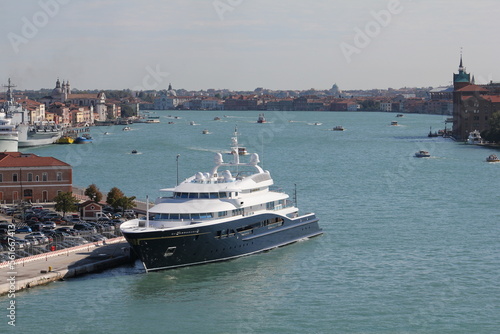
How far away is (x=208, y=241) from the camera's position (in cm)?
1948

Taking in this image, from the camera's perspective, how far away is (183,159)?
48.7 metres

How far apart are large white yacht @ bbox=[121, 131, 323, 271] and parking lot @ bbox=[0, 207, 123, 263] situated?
6.21 ft

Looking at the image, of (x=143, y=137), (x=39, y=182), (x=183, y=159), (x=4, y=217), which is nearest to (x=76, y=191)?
(x=39, y=182)

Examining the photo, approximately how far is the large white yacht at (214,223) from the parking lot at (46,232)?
6.21 ft

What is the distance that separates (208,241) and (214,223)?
15.9 inches

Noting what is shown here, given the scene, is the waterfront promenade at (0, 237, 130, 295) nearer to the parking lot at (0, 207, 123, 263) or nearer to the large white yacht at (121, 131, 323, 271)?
the parking lot at (0, 207, 123, 263)

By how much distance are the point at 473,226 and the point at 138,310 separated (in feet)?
38.3

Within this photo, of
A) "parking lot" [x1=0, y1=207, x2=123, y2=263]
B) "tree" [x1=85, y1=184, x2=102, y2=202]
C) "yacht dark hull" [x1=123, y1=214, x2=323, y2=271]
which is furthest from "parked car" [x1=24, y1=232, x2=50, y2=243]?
"tree" [x1=85, y1=184, x2=102, y2=202]

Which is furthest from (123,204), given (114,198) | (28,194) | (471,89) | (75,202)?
(471,89)

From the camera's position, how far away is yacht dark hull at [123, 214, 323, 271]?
18.8 metres

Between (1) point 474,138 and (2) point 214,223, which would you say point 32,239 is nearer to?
(2) point 214,223

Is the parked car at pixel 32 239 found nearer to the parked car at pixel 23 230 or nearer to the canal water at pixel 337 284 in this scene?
the parked car at pixel 23 230

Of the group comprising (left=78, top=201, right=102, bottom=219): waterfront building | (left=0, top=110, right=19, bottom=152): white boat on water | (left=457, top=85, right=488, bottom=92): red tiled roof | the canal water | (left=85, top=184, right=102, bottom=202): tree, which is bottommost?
the canal water

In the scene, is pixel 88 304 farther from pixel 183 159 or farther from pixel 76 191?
pixel 183 159
